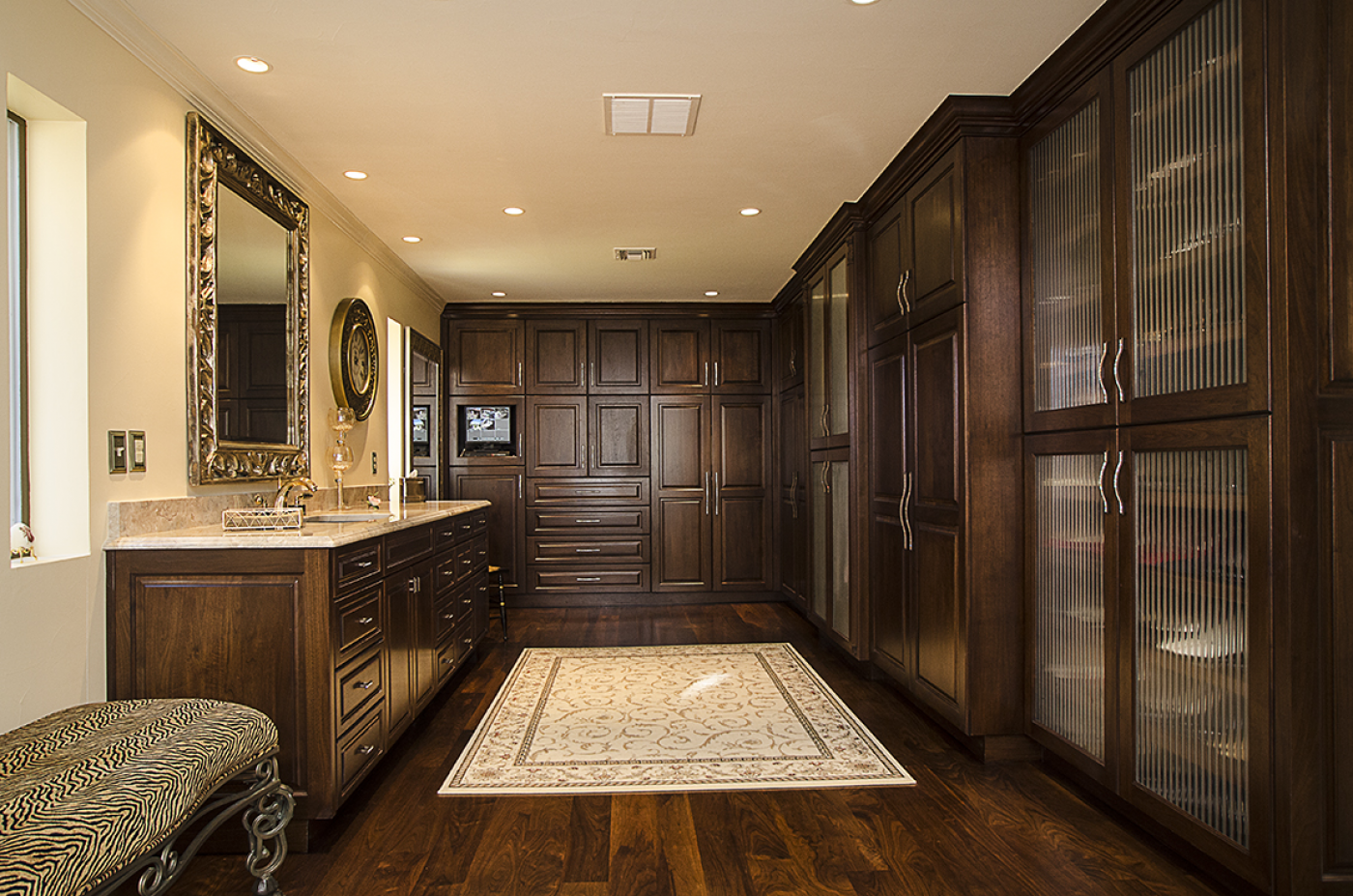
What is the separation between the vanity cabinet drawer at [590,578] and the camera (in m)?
6.80

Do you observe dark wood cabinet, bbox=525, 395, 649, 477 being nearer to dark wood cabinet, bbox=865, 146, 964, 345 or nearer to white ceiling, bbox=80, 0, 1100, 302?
white ceiling, bbox=80, 0, 1100, 302

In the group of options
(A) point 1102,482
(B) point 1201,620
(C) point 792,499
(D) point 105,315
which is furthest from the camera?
(C) point 792,499

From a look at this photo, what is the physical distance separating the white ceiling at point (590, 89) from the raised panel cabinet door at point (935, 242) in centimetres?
24

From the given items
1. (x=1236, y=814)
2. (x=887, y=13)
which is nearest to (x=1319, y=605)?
(x=1236, y=814)

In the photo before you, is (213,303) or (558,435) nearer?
(213,303)

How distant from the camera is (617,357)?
693 cm

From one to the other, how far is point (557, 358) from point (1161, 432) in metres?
5.21

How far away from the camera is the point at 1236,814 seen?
201 centimetres

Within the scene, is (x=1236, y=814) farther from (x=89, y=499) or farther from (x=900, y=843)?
(x=89, y=499)

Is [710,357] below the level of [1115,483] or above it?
above

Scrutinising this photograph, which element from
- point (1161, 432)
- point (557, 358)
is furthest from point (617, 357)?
point (1161, 432)

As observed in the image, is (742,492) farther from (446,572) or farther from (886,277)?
(446,572)

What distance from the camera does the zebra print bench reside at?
1.34m

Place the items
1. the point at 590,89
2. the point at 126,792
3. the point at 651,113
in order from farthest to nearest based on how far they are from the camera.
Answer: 1. the point at 651,113
2. the point at 590,89
3. the point at 126,792
